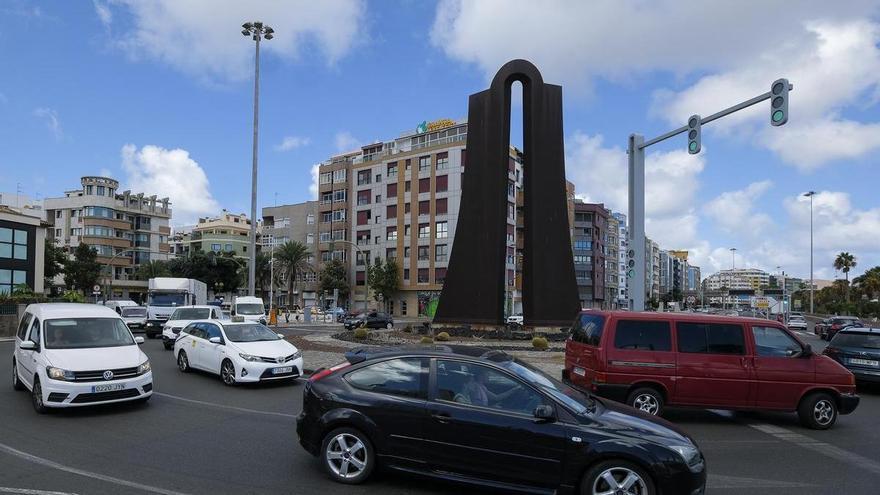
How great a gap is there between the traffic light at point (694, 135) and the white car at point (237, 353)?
39.6 feet

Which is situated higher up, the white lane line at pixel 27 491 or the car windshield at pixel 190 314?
the car windshield at pixel 190 314

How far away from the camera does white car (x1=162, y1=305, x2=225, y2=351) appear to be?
2109 cm

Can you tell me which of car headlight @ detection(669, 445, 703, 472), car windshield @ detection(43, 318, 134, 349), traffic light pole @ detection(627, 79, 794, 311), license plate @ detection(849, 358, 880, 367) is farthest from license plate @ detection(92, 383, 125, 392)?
license plate @ detection(849, 358, 880, 367)

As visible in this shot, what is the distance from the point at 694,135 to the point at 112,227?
88.6m

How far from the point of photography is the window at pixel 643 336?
9.45 m

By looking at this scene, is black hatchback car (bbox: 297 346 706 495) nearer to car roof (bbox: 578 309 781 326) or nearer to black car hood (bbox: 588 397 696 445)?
black car hood (bbox: 588 397 696 445)

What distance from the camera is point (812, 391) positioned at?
9.59 metres

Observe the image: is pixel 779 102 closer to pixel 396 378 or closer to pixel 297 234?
pixel 396 378

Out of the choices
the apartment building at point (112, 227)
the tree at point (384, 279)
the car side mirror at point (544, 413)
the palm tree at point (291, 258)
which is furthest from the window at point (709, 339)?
the apartment building at point (112, 227)

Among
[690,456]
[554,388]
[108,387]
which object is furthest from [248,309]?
[690,456]

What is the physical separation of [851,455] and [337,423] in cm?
697

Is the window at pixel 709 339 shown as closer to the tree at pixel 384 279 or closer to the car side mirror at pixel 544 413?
the car side mirror at pixel 544 413

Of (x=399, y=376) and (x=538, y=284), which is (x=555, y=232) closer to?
(x=538, y=284)

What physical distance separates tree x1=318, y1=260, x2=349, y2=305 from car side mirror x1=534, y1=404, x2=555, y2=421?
244ft
